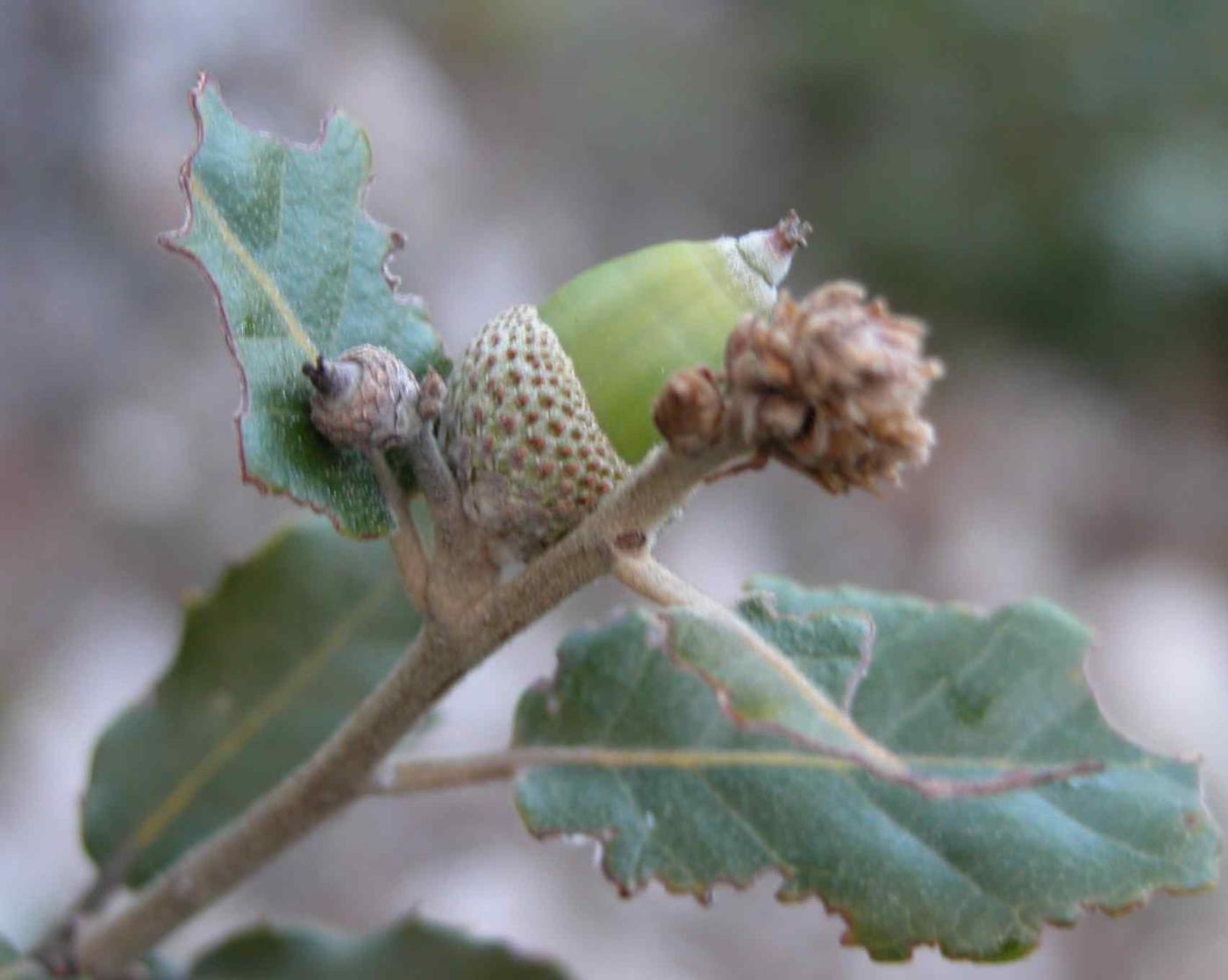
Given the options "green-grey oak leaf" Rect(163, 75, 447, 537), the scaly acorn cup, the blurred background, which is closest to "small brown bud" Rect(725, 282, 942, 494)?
the scaly acorn cup

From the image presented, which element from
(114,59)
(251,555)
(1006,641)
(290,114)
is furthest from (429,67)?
(1006,641)

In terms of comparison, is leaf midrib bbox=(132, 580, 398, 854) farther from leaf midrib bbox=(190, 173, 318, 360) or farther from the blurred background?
the blurred background

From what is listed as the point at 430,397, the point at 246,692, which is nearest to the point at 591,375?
Answer: the point at 430,397

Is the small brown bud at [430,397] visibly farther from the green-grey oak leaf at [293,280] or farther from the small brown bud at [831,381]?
the small brown bud at [831,381]

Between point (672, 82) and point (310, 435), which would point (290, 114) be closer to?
point (672, 82)

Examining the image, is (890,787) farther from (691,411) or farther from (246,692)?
(246,692)
